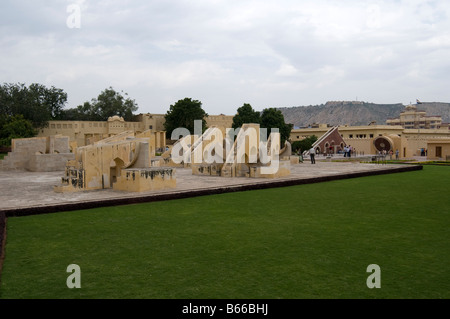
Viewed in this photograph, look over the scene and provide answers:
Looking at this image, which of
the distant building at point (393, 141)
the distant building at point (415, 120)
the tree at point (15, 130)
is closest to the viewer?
the distant building at point (393, 141)

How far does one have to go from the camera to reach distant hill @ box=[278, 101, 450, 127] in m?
147

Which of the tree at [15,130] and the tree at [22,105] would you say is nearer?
the tree at [15,130]

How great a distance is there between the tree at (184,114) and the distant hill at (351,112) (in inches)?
3946

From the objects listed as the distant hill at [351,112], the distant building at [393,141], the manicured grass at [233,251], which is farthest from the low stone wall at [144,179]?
the distant hill at [351,112]

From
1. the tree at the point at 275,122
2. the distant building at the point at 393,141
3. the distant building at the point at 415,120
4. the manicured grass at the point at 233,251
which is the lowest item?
the manicured grass at the point at 233,251

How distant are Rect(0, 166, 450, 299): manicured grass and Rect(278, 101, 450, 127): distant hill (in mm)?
142404

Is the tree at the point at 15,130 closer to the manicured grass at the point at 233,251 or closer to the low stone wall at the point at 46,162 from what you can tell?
the low stone wall at the point at 46,162

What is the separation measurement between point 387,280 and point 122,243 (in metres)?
3.28

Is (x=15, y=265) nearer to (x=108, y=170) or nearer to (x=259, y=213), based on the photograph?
(x=259, y=213)

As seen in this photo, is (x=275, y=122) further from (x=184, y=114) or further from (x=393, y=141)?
(x=393, y=141)

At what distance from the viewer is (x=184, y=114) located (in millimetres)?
51156

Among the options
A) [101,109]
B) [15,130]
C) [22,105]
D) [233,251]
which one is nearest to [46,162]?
[233,251]

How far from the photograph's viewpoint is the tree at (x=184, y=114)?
168 feet

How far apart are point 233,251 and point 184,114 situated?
4731cm
